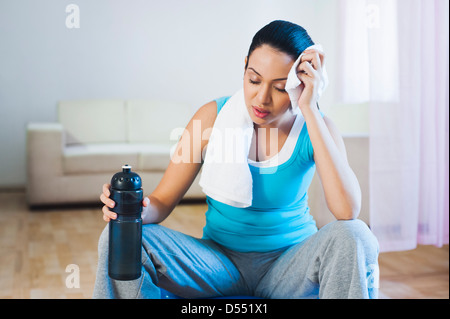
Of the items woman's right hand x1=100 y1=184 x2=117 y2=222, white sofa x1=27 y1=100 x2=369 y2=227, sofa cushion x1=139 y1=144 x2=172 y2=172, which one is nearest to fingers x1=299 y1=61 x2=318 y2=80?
woman's right hand x1=100 y1=184 x2=117 y2=222

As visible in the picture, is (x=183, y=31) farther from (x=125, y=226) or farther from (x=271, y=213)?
(x=125, y=226)

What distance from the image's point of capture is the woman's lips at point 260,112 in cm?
99

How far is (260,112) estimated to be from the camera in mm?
995

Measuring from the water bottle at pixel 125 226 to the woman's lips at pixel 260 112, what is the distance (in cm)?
27

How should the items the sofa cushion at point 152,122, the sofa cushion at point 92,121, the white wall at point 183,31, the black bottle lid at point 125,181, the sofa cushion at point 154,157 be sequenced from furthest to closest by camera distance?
the sofa cushion at point 92,121
the sofa cushion at point 154,157
the sofa cushion at point 152,122
the white wall at point 183,31
the black bottle lid at point 125,181

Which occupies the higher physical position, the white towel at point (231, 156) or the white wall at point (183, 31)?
the white wall at point (183, 31)

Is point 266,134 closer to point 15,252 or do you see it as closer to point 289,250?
point 289,250

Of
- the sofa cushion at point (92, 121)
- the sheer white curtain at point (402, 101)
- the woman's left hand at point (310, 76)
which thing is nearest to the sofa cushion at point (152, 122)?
the sofa cushion at point (92, 121)

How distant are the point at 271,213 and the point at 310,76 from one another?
270 millimetres

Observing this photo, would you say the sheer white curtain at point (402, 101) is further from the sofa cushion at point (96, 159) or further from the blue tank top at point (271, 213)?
the sofa cushion at point (96, 159)

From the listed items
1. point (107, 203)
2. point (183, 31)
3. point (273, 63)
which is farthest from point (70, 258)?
point (273, 63)
